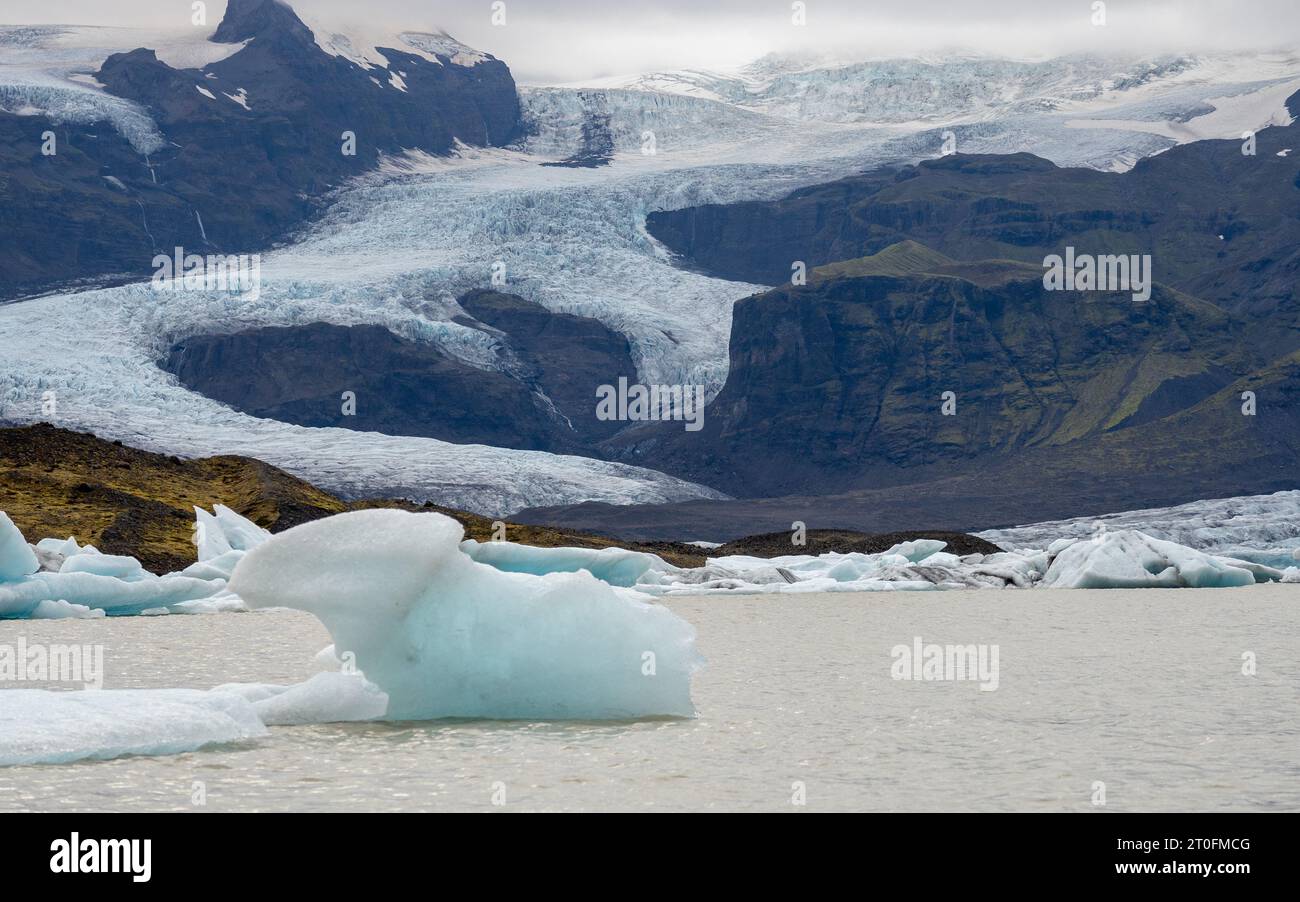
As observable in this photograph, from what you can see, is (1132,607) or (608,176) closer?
(1132,607)

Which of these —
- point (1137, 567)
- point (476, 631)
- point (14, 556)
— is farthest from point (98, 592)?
point (1137, 567)

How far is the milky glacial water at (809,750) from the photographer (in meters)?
12.3

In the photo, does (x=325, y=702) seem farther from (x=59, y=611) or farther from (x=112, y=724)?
(x=59, y=611)

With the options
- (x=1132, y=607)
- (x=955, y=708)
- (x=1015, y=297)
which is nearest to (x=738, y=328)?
(x=1015, y=297)

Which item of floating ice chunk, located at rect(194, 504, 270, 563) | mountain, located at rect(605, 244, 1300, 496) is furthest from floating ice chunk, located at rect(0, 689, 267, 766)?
mountain, located at rect(605, 244, 1300, 496)

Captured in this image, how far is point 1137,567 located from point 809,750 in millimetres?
42733

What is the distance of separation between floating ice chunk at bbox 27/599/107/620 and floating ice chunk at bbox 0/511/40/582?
2.96ft

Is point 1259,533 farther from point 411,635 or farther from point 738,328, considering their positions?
point 738,328

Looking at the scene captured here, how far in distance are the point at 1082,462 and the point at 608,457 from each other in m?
57.3

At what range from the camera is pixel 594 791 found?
41.4ft

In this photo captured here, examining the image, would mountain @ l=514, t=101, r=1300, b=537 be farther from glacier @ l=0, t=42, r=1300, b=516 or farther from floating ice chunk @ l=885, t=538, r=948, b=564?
floating ice chunk @ l=885, t=538, r=948, b=564

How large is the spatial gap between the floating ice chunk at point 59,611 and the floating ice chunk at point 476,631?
2402 cm
